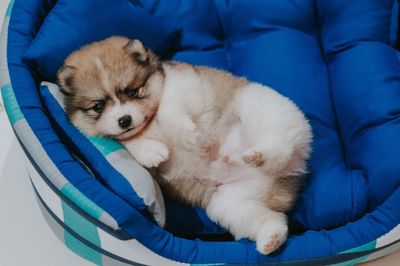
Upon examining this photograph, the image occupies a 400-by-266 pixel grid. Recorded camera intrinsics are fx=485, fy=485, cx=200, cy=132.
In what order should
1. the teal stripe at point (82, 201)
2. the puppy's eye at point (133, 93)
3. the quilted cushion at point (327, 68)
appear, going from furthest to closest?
the quilted cushion at point (327, 68), the puppy's eye at point (133, 93), the teal stripe at point (82, 201)

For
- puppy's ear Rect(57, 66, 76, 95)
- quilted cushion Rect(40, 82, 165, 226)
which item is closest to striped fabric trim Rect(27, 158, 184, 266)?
quilted cushion Rect(40, 82, 165, 226)

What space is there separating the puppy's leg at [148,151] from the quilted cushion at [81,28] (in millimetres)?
511

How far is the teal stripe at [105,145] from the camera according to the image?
5.96 feet

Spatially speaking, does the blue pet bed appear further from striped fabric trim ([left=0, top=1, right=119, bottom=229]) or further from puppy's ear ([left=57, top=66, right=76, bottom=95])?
puppy's ear ([left=57, top=66, right=76, bottom=95])

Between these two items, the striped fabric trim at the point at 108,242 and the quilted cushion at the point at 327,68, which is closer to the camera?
the striped fabric trim at the point at 108,242

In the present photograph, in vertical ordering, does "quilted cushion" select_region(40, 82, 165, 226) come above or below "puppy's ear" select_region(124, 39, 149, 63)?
below

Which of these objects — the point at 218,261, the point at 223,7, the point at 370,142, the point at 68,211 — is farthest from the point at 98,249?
the point at 223,7

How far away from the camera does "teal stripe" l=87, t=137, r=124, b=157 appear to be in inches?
71.5

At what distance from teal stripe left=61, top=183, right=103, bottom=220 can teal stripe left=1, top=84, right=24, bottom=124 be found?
0.36 m

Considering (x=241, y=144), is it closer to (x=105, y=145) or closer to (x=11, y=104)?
(x=105, y=145)

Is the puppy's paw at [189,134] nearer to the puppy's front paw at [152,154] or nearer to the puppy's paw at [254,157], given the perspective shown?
the puppy's front paw at [152,154]

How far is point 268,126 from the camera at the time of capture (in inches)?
71.5

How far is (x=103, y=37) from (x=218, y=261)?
3.53ft

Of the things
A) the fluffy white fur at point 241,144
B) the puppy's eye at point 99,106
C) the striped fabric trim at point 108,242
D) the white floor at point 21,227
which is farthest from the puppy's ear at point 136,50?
the white floor at point 21,227
